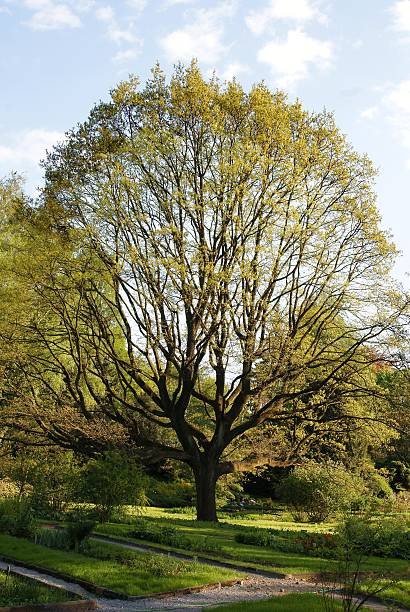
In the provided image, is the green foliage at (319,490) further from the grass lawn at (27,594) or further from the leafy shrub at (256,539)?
the grass lawn at (27,594)

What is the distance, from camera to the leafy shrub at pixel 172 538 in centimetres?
1285

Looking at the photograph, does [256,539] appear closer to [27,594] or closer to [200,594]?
[200,594]

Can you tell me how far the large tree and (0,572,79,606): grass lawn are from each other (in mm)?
10369

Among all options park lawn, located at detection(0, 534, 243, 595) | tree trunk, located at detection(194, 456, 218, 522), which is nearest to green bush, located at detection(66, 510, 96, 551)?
park lawn, located at detection(0, 534, 243, 595)

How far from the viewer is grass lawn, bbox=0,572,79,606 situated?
25.7 ft

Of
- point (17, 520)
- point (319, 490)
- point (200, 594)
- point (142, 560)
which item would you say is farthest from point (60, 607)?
point (319, 490)

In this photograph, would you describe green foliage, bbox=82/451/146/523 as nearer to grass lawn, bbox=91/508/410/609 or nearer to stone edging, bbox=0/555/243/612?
grass lawn, bbox=91/508/410/609

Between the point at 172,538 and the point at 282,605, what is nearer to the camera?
the point at 282,605

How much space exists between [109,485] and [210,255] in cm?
737

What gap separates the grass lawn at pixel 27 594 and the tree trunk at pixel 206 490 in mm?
11887

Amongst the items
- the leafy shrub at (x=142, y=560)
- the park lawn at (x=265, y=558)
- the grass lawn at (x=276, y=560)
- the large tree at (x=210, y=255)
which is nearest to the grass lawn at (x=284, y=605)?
the grass lawn at (x=276, y=560)

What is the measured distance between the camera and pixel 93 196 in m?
20.4

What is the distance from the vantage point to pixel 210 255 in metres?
19.2

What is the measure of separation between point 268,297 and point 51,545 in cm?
1050
